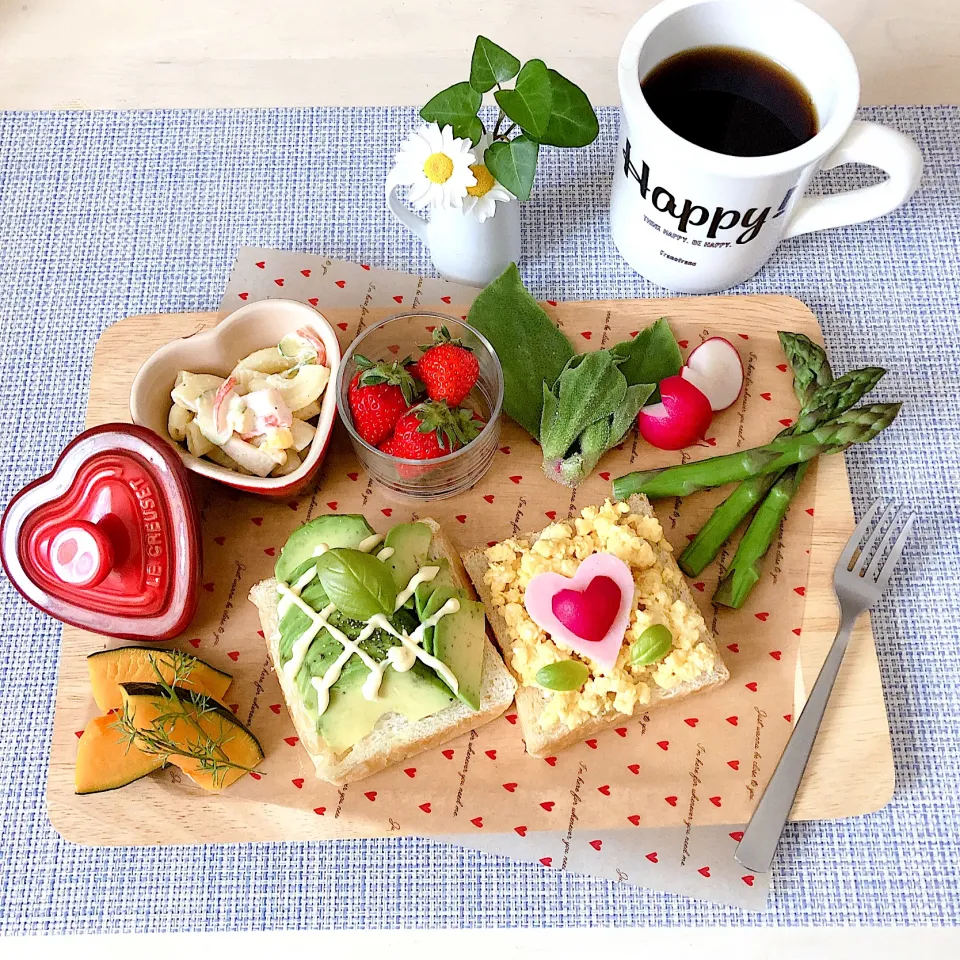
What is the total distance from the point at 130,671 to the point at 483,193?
47.4 inches

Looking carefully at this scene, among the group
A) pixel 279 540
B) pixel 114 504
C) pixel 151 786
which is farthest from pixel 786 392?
pixel 151 786

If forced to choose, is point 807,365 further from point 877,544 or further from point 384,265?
point 384,265

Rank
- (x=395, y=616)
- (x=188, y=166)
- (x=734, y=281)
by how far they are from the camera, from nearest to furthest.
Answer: (x=395, y=616) → (x=734, y=281) → (x=188, y=166)

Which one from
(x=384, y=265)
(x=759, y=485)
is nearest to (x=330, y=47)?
(x=384, y=265)

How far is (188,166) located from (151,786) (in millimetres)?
1518

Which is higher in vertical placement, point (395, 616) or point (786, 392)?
point (786, 392)

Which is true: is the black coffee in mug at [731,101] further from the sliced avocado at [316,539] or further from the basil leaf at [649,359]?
the sliced avocado at [316,539]

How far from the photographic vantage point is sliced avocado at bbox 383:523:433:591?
1803 mm

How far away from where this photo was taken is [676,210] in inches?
73.9

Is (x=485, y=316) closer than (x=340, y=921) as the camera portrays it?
No

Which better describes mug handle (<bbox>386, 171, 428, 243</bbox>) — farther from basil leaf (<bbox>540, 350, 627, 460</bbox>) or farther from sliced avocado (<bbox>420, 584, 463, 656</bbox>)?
sliced avocado (<bbox>420, 584, 463, 656</bbox>)

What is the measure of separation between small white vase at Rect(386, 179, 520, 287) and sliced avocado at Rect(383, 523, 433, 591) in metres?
0.65

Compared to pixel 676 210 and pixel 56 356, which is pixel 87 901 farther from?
pixel 676 210

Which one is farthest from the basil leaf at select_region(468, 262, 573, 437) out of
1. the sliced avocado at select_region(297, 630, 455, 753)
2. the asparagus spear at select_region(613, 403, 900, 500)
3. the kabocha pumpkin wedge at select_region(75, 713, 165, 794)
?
the kabocha pumpkin wedge at select_region(75, 713, 165, 794)
